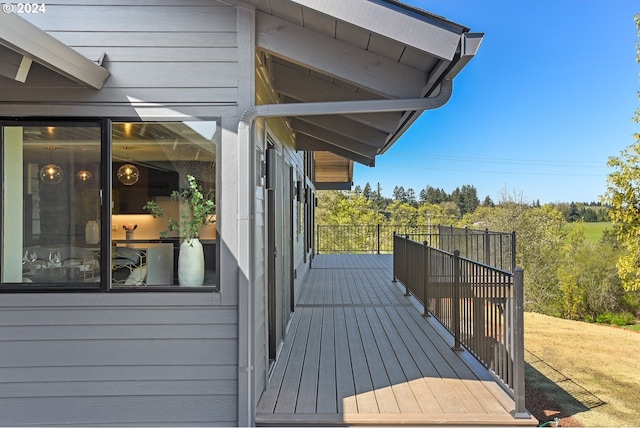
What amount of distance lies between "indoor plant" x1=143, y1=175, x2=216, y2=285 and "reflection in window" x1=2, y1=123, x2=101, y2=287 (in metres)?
0.53

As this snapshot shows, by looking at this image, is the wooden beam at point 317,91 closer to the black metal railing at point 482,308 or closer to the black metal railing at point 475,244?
the black metal railing at point 482,308

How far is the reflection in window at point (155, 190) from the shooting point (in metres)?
3.05

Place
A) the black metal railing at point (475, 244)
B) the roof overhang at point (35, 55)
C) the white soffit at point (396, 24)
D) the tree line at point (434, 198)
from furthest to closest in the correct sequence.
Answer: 1. the tree line at point (434, 198)
2. the black metal railing at point (475, 244)
3. the white soffit at point (396, 24)
4. the roof overhang at point (35, 55)

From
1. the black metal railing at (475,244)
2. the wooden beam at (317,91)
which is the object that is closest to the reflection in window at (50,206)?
the wooden beam at (317,91)

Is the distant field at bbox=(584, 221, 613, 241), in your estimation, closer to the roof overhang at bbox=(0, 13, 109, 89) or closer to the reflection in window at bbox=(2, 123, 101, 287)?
the reflection in window at bbox=(2, 123, 101, 287)

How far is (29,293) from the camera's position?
304 centimetres

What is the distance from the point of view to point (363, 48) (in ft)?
10.4

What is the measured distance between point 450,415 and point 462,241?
8.27 m

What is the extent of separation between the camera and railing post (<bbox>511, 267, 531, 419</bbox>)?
301cm

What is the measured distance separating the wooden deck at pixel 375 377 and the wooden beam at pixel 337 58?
2120 mm

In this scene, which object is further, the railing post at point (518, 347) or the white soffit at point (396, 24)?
the railing post at point (518, 347)

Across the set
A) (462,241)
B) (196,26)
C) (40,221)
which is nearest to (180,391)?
(40,221)

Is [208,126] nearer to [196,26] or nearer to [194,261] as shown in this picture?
[196,26]

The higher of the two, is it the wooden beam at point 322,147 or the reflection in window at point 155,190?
the wooden beam at point 322,147
